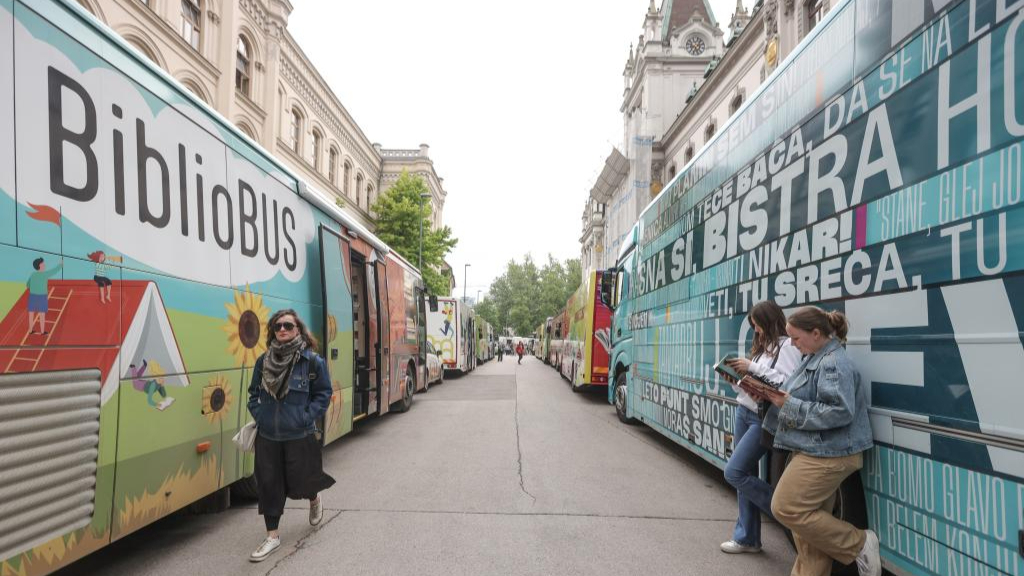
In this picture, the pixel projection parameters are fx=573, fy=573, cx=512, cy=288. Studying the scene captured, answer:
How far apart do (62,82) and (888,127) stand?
4.27 meters

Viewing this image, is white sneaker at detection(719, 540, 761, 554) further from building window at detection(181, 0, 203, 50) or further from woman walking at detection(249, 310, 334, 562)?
building window at detection(181, 0, 203, 50)

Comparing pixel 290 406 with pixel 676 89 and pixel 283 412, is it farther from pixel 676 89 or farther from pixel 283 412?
pixel 676 89

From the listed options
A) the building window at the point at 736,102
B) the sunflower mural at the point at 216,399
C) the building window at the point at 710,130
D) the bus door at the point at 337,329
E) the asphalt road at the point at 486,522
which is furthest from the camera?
the building window at the point at 710,130

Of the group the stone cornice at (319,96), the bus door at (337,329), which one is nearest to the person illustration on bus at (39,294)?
the bus door at (337,329)

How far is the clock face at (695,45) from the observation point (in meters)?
33.2

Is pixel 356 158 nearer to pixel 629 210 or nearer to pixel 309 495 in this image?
pixel 629 210

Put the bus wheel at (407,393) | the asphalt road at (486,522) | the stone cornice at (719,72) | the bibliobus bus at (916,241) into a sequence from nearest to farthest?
the bibliobus bus at (916,241) < the asphalt road at (486,522) < the bus wheel at (407,393) < the stone cornice at (719,72)

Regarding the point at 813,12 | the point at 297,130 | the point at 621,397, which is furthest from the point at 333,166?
the point at 621,397

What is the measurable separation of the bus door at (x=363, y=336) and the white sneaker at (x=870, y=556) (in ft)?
21.1

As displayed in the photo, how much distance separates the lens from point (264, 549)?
13.1 ft

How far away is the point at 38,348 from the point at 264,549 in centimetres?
206

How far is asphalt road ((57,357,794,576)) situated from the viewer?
3.88 metres

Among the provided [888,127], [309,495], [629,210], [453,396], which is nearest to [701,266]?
[888,127]

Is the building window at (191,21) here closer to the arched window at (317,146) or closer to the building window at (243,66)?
the building window at (243,66)
